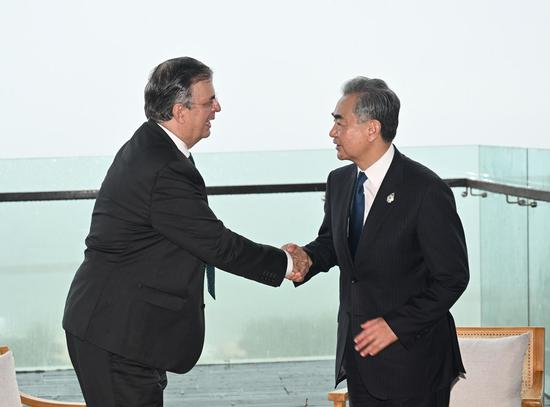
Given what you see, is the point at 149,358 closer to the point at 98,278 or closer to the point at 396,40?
the point at 98,278

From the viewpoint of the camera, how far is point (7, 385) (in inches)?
143

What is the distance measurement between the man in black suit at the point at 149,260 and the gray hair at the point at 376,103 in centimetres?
A: 43

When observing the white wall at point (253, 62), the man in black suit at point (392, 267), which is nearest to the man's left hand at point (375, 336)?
the man in black suit at point (392, 267)

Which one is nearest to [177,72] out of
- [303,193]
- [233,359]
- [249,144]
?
[303,193]

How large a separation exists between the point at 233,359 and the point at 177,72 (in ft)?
10.8

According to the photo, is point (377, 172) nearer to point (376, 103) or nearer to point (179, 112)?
point (376, 103)

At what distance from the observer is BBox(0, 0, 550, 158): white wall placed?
6969 mm

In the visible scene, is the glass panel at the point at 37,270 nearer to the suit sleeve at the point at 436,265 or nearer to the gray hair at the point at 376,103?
the gray hair at the point at 376,103

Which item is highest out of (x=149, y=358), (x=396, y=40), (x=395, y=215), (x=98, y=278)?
(x=396, y=40)

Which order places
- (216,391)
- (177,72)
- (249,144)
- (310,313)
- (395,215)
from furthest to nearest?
(249,144) < (310,313) < (216,391) < (177,72) < (395,215)

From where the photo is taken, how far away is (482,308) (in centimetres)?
580

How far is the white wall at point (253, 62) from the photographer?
22.9 feet

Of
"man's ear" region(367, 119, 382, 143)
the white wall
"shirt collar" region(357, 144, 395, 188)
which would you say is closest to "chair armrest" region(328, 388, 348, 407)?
"shirt collar" region(357, 144, 395, 188)

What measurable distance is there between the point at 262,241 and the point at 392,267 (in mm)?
3020
